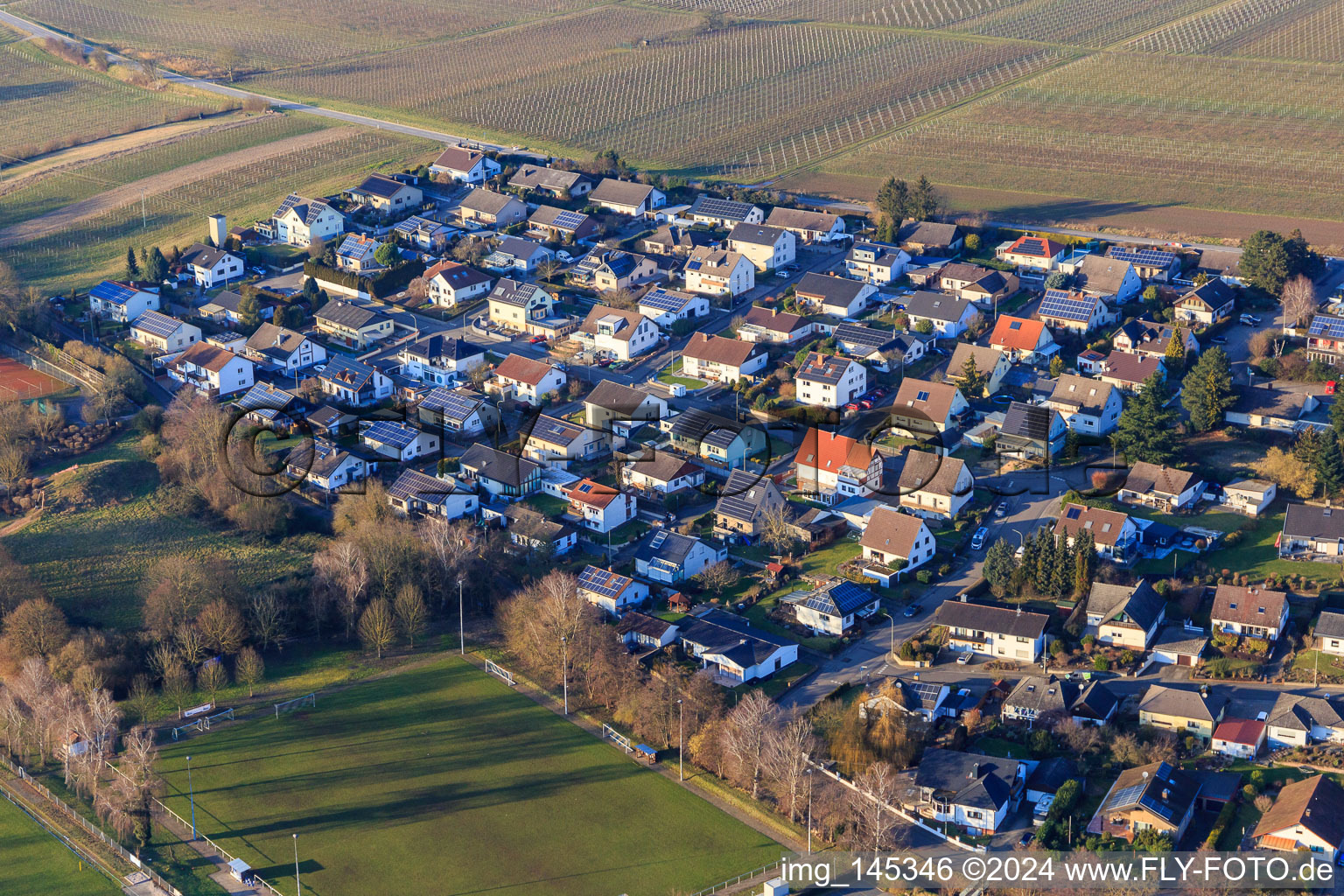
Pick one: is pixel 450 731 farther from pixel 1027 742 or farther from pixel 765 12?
pixel 765 12

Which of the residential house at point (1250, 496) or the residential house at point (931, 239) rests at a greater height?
the residential house at point (931, 239)

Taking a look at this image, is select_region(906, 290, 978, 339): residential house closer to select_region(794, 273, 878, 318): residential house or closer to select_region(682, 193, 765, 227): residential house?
select_region(794, 273, 878, 318): residential house

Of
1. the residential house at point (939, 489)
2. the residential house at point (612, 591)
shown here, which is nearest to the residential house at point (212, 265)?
the residential house at point (612, 591)

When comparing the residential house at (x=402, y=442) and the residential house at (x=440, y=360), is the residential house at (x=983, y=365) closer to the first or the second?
the residential house at (x=440, y=360)

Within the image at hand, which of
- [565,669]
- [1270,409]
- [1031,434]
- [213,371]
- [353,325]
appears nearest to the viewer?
[565,669]

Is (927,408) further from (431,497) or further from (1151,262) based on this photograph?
(431,497)

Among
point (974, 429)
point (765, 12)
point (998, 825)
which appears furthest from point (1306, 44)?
point (998, 825)

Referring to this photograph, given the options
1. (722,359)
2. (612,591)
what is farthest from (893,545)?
(722,359)
